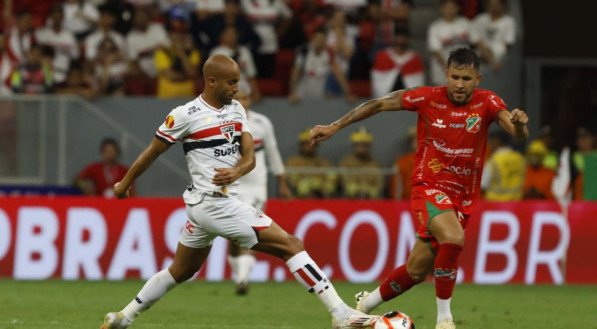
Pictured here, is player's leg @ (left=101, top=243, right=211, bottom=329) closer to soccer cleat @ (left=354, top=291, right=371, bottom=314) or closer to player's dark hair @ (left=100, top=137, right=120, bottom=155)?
soccer cleat @ (left=354, top=291, right=371, bottom=314)

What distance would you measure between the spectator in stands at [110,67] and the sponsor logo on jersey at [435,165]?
10490 mm

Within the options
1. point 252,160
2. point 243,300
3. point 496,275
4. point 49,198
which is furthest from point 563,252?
point 252,160

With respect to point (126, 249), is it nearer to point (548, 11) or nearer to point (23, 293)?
point (23, 293)

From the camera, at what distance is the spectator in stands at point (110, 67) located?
20.9 metres

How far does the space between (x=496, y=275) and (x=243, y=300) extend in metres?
4.56

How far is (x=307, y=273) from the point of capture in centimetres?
1038

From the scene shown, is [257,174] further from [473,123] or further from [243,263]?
[473,123]

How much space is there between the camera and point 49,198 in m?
18.2

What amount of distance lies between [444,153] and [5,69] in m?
11.5

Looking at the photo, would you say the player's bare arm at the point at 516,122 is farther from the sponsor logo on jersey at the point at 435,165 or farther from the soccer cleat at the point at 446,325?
the soccer cleat at the point at 446,325

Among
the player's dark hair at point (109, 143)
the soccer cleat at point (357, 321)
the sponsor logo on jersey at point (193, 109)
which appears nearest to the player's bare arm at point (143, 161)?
the sponsor logo on jersey at point (193, 109)

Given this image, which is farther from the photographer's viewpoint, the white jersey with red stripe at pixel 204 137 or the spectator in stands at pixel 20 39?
the spectator in stands at pixel 20 39

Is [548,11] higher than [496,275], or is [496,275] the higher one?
[548,11]

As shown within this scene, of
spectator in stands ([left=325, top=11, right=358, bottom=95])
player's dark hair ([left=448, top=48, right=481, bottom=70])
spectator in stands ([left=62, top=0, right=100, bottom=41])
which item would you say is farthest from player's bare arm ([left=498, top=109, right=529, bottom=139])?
spectator in stands ([left=62, top=0, right=100, bottom=41])
